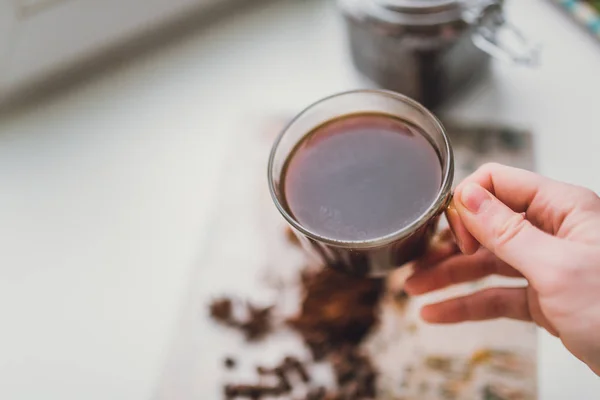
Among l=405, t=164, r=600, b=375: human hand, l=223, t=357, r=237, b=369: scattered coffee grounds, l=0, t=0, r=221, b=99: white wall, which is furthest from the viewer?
l=0, t=0, r=221, b=99: white wall

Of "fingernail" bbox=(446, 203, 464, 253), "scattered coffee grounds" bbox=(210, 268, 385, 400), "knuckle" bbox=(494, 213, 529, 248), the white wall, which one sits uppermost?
"knuckle" bbox=(494, 213, 529, 248)

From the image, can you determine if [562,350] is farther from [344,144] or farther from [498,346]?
[344,144]

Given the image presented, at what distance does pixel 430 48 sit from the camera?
35.6 inches

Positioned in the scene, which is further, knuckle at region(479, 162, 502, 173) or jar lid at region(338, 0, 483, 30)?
jar lid at region(338, 0, 483, 30)

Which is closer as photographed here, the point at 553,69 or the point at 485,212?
the point at 485,212

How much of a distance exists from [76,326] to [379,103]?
1.81ft

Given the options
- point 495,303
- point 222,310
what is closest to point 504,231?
point 495,303

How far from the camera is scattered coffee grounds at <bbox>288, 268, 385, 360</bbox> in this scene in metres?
0.89

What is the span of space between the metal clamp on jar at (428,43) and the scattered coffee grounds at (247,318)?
406 millimetres

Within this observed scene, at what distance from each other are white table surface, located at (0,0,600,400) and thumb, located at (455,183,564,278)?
1.08 ft

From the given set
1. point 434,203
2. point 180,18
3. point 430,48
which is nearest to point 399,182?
point 434,203

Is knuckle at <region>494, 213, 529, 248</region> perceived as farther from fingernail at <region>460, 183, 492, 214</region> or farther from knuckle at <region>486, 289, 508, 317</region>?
knuckle at <region>486, 289, 508, 317</region>

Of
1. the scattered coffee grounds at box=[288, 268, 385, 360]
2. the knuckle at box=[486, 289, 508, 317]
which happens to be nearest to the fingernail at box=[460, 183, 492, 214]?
the knuckle at box=[486, 289, 508, 317]

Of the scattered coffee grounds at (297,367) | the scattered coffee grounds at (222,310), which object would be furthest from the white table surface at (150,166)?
the scattered coffee grounds at (297,367)
